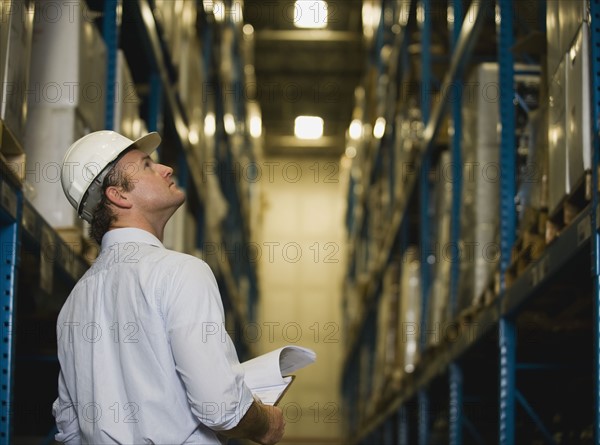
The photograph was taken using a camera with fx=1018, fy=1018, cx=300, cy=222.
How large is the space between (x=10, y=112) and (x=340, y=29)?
50.4 ft

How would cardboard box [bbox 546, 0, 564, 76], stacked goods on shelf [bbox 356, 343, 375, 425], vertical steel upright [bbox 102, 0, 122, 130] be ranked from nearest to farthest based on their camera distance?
cardboard box [bbox 546, 0, 564, 76] → vertical steel upright [bbox 102, 0, 122, 130] → stacked goods on shelf [bbox 356, 343, 375, 425]

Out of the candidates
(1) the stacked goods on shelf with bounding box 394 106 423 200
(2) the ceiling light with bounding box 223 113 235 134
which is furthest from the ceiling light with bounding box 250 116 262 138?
(1) the stacked goods on shelf with bounding box 394 106 423 200

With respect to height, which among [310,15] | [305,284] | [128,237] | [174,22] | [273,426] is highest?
[310,15]

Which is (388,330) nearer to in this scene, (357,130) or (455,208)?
(455,208)

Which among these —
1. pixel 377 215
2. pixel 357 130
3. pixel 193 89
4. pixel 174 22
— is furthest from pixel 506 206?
pixel 357 130

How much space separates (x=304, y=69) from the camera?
20156 mm

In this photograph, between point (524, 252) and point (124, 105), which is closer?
point (524, 252)

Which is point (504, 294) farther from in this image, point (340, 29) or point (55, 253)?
point (340, 29)

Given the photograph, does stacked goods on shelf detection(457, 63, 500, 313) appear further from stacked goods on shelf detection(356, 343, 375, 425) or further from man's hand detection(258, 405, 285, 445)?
stacked goods on shelf detection(356, 343, 375, 425)

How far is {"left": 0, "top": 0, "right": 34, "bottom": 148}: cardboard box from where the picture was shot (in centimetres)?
374

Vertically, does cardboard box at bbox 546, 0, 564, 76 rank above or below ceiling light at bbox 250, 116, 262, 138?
above

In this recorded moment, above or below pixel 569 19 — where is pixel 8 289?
below

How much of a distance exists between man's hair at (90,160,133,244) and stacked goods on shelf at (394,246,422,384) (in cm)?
606

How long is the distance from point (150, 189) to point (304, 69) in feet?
56.5
